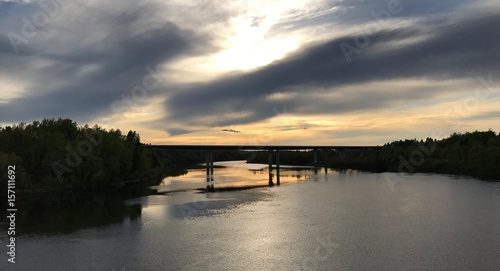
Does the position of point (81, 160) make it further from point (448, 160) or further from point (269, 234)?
point (448, 160)

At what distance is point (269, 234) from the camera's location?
1570 inches

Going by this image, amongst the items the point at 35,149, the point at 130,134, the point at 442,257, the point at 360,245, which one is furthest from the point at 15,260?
the point at 130,134

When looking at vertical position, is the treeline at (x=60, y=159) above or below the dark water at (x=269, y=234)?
above

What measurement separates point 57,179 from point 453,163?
100m

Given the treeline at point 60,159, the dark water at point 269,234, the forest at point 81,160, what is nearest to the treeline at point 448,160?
the forest at point 81,160

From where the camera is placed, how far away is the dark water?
101 feet

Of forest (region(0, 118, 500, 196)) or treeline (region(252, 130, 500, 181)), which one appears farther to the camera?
treeline (region(252, 130, 500, 181))

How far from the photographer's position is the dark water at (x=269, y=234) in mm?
30766

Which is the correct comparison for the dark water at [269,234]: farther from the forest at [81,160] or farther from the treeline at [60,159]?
the forest at [81,160]

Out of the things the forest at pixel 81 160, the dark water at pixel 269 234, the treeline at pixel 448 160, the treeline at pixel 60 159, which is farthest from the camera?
the treeline at pixel 448 160

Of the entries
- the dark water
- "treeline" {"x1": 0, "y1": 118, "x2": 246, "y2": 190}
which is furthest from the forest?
the dark water

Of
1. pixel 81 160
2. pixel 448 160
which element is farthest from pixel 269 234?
pixel 448 160

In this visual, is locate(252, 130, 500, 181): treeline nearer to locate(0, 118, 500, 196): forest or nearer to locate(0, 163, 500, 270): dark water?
locate(0, 118, 500, 196): forest

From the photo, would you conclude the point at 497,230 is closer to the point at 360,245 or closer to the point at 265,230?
the point at 360,245
